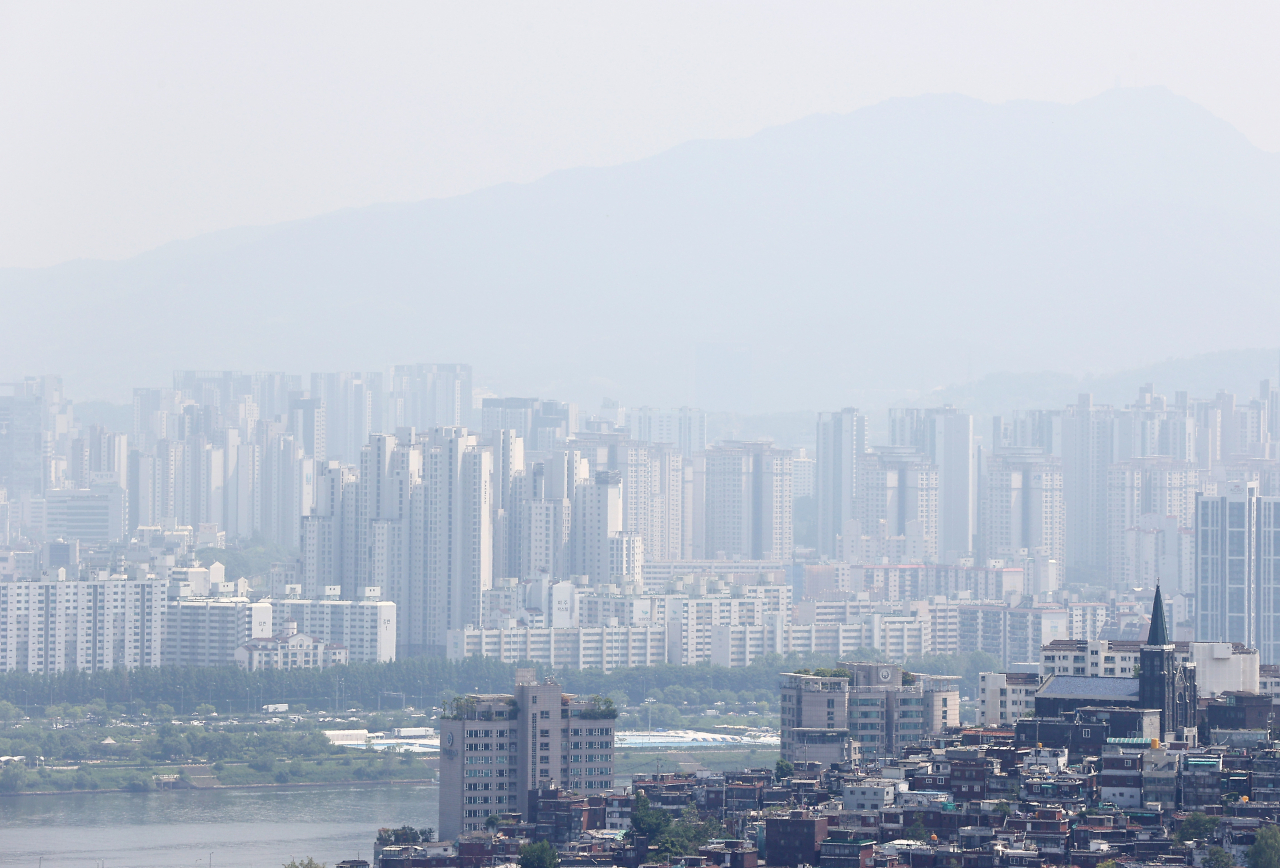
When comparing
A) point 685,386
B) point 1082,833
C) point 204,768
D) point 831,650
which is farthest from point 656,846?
point 685,386

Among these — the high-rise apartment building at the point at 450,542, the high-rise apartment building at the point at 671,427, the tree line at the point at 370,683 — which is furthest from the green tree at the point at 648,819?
the high-rise apartment building at the point at 671,427

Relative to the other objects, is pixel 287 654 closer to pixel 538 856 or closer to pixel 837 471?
pixel 538 856

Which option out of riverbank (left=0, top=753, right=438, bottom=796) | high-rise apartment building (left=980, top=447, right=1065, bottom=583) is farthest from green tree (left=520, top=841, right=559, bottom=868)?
high-rise apartment building (left=980, top=447, right=1065, bottom=583)

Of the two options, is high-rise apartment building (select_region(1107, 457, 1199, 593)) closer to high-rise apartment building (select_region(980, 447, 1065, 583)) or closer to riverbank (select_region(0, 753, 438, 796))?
high-rise apartment building (select_region(980, 447, 1065, 583))

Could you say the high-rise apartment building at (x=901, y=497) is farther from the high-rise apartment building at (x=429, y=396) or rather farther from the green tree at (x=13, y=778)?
the green tree at (x=13, y=778)

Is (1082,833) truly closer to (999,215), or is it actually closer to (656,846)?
(656,846)
